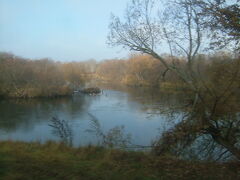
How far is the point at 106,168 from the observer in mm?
Result: 4359

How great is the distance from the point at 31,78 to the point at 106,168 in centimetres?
3924

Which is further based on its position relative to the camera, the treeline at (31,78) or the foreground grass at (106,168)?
the treeline at (31,78)

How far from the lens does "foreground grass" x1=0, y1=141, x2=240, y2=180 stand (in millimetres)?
3887

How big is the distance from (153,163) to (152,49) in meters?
3.55

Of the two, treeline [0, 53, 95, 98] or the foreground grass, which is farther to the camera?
A: treeline [0, 53, 95, 98]

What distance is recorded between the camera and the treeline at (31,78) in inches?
1516

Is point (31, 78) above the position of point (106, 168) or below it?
above

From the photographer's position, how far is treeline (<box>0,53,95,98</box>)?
3850cm

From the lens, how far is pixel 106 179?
379 centimetres

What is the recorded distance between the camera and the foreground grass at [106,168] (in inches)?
153

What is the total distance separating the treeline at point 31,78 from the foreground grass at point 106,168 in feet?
116

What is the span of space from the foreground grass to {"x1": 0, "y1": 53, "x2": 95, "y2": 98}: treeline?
116 feet

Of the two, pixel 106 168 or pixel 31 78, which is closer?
pixel 106 168

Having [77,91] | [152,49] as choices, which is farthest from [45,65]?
[152,49]
